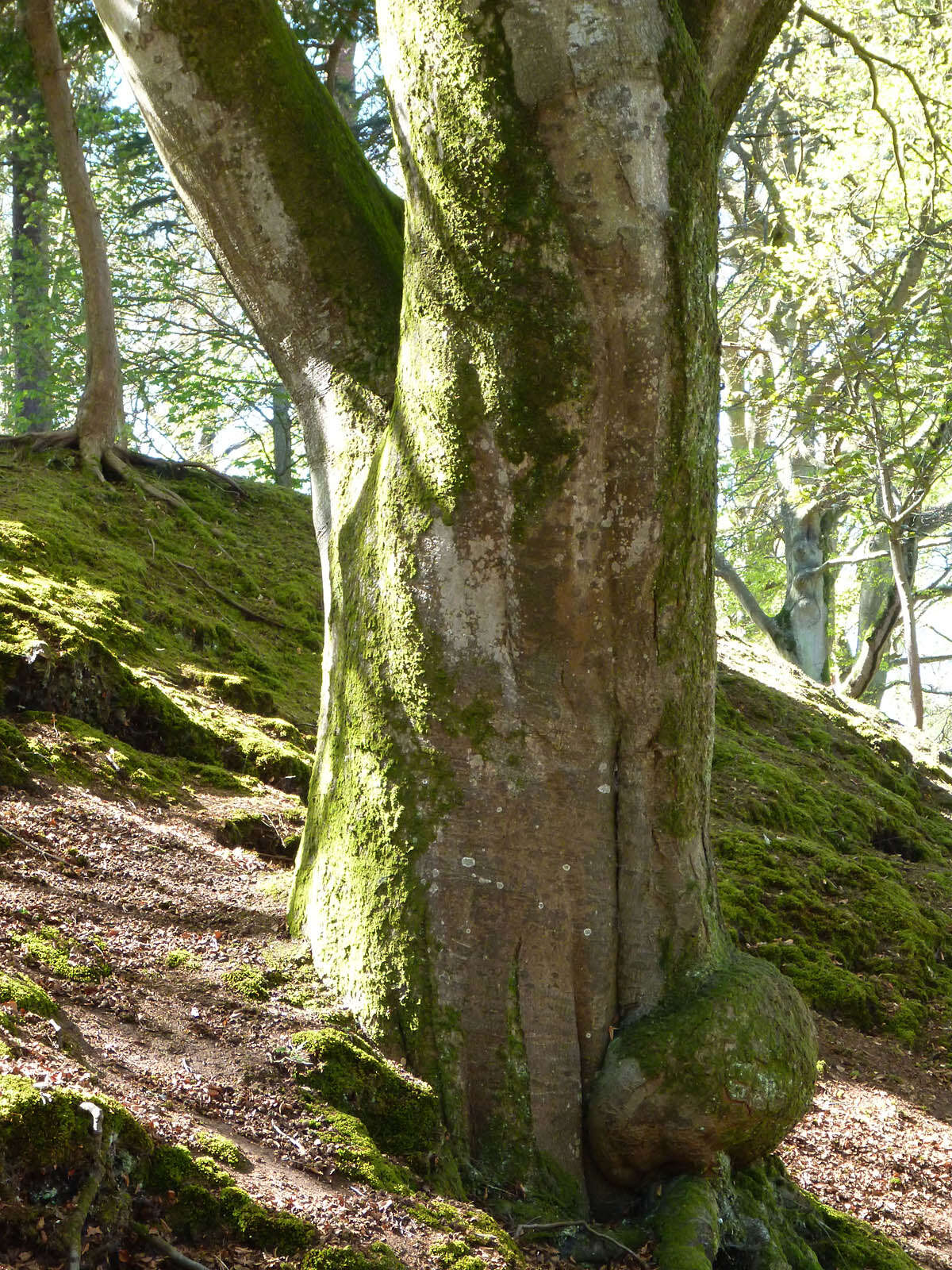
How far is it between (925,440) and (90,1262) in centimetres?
1208

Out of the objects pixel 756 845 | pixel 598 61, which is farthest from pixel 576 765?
pixel 756 845

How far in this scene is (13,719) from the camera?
4293mm

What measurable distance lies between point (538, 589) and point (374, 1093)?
1.47 m

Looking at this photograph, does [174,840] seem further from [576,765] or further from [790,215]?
[790,215]

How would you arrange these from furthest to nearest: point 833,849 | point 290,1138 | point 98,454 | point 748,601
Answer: point 748,601 < point 98,454 < point 833,849 < point 290,1138

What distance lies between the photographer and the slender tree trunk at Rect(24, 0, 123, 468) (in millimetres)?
7129

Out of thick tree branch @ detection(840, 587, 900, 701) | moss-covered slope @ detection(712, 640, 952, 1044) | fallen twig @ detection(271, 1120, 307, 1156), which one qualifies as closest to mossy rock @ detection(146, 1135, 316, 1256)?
fallen twig @ detection(271, 1120, 307, 1156)

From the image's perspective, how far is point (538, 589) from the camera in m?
3.03

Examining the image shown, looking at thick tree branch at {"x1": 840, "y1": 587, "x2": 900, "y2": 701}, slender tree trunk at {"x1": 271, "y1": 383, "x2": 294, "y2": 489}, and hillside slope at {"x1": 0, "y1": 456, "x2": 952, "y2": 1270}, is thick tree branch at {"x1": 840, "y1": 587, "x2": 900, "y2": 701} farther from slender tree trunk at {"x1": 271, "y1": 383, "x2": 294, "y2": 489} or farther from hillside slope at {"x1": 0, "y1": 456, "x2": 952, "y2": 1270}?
slender tree trunk at {"x1": 271, "y1": 383, "x2": 294, "y2": 489}

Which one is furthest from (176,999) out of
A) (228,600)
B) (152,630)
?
(228,600)

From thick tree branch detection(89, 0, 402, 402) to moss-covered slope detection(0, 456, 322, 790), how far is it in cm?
184

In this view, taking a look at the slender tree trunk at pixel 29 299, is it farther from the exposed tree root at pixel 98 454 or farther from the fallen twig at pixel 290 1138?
the fallen twig at pixel 290 1138

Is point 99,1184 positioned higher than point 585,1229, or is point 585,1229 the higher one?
point 99,1184

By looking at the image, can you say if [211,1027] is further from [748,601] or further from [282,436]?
[282,436]
